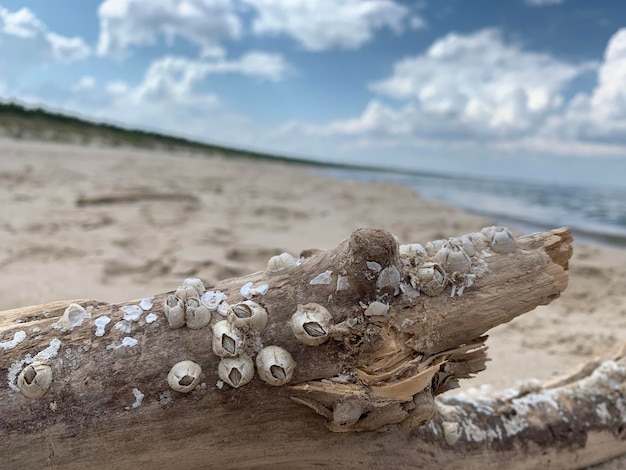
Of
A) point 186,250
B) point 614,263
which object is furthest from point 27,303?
point 614,263

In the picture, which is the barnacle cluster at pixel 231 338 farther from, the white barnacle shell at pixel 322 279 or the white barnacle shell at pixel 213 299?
the white barnacle shell at pixel 322 279

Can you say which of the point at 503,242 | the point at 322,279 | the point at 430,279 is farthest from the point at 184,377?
the point at 503,242

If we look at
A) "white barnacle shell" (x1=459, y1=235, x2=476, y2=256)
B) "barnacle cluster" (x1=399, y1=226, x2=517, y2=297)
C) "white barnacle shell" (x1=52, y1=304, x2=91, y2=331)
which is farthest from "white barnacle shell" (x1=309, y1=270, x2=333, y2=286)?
"white barnacle shell" (x1=52, y1=304, x2=91, y2=331)

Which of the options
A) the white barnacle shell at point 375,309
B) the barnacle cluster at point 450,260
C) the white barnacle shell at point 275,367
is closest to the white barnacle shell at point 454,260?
the barnacle cluster at point 450,260

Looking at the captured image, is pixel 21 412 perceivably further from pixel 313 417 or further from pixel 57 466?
pixel 313 417

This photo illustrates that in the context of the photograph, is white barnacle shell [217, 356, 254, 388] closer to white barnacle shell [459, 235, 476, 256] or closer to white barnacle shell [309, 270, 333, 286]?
white barnacle shell [309, 270, 333, 286]

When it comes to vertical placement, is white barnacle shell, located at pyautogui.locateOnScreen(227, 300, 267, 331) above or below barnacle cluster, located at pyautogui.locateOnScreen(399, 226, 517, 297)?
below

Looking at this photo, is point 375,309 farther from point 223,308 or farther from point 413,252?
point 223,308
